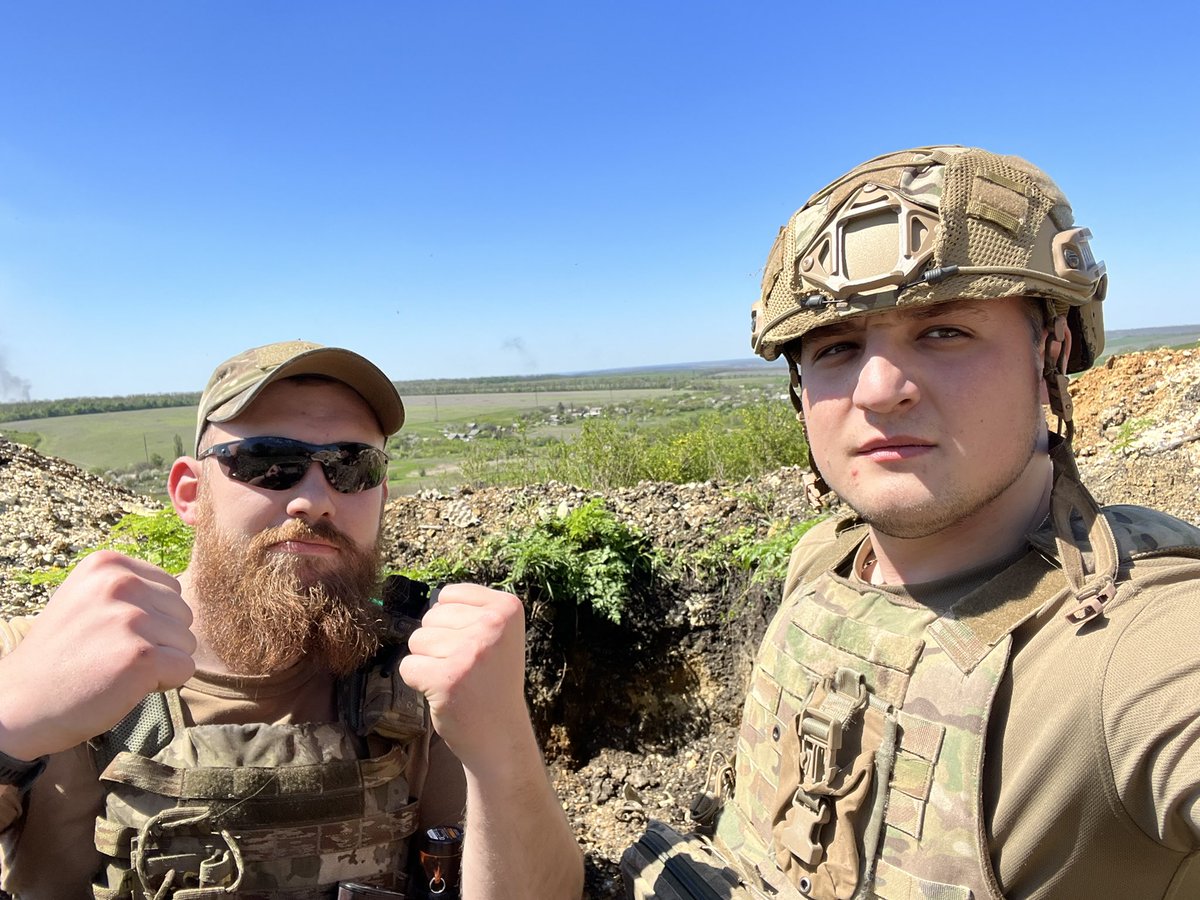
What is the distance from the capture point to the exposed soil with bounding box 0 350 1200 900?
4.33 metres

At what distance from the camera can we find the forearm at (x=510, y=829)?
1717mm

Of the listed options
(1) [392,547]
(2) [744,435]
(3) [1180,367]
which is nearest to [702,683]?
(1) [392,547]

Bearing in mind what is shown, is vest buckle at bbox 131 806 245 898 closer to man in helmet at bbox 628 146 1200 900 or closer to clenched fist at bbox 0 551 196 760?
clenched fist at bbox 0 551 196 760

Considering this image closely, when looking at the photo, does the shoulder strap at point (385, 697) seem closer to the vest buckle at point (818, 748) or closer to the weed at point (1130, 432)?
the vest buckle at point (818, 748)

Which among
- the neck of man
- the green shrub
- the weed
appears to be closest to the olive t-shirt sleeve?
the neck of man

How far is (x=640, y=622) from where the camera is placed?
4867 millimetres

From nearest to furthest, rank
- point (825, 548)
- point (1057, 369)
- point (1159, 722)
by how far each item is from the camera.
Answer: point (1159, 722), point (1057, 369), point (825, 548)

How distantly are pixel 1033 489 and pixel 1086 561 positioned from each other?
10.8 inches

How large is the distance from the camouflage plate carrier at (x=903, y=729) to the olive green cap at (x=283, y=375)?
4.90 ft

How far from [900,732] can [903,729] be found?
0.03ft

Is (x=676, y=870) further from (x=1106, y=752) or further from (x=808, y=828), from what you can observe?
(x=1106, y=752)

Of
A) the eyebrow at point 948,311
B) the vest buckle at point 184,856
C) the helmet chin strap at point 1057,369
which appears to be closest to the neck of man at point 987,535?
the helmet chin strap at point 1057,369

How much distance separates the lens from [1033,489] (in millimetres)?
1711

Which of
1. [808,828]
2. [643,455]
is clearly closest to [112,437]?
[643,455]
